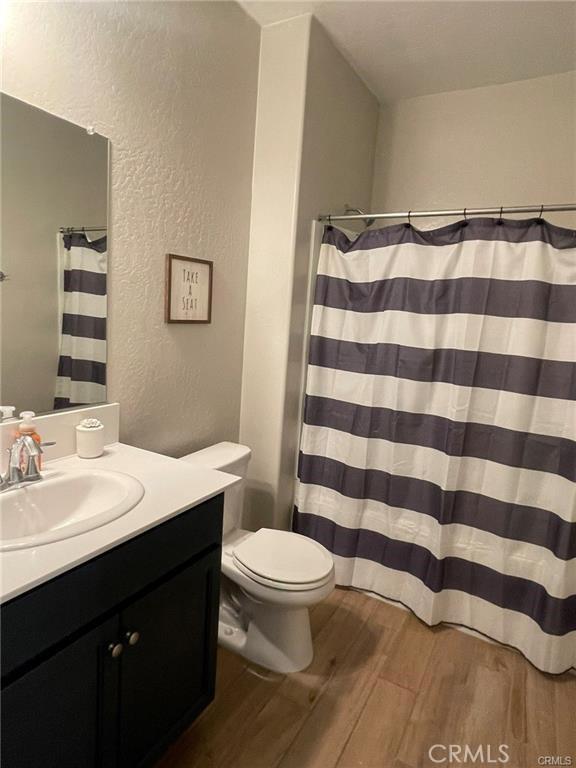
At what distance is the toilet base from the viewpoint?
172 centimetres

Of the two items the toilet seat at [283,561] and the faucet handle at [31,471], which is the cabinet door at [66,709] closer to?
the faucet handle at [31,471]

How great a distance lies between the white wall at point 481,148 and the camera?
2.24 meters

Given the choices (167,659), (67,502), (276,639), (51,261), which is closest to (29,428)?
(67,502)

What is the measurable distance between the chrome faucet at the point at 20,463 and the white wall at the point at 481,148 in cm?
206

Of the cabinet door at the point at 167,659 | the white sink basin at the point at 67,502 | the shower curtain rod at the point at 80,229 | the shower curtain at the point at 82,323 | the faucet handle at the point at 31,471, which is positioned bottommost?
the cabinet door at the point at 167,659

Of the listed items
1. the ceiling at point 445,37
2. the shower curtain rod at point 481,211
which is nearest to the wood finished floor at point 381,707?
the shower curtain rod at point 481,211

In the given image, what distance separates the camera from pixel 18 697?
32.8 inches

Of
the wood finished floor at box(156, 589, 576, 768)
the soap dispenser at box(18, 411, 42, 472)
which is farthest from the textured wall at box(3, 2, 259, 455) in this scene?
the wood finished floor at box(156, 589, 576, 768)

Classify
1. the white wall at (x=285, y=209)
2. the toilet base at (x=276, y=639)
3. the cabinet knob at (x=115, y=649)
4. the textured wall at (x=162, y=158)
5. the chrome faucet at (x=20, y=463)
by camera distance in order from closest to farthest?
1. the cabinet knob at (x=115, y=649)
2. the chrome faucet at (x=20, y=463)
3. the textured wall at (x=162, y=158)
4. the toilet base at (x=276, y=639)
5. the white wall at (x=285, y=209)

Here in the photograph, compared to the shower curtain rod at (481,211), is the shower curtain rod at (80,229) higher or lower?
lower

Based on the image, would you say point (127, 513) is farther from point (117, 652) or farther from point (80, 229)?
point (80, 229)

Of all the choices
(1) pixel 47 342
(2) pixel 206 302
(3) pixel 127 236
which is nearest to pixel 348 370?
(2) pixel 206 302

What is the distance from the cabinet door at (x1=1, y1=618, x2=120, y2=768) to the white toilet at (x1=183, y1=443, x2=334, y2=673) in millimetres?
648

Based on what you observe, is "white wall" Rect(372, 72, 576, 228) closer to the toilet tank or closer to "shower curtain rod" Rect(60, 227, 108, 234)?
the toilet tank
